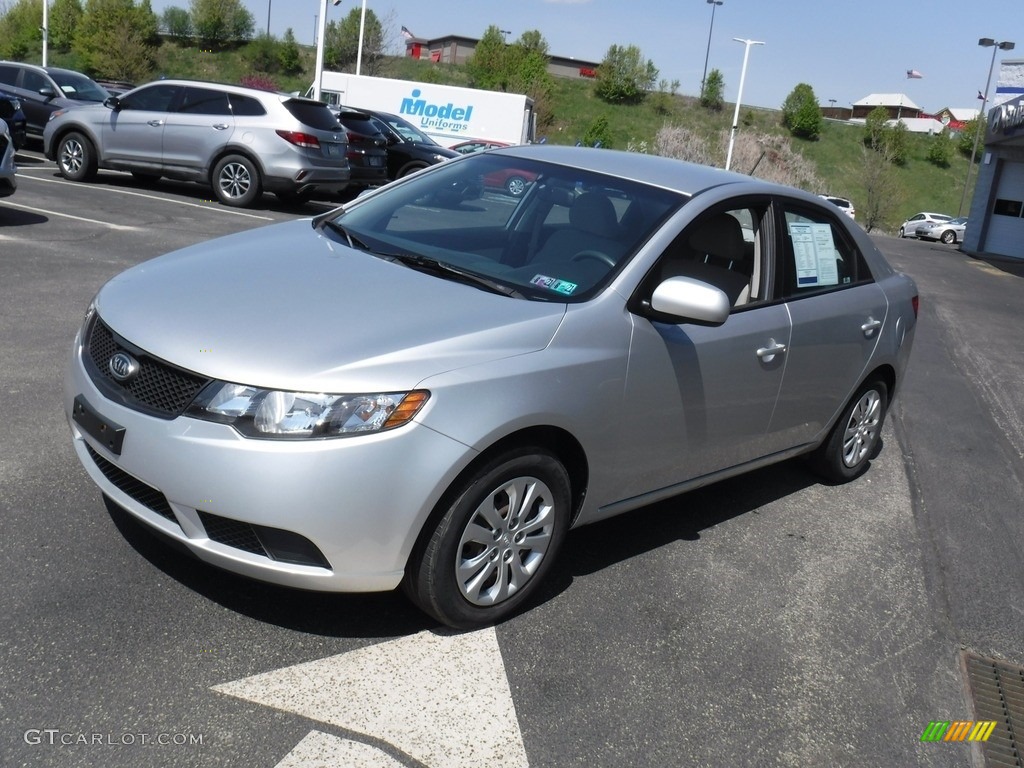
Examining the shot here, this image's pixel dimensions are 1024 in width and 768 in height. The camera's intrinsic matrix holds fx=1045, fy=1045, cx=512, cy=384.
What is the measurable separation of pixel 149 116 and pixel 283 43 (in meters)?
61.2

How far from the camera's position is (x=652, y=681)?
3506 mm

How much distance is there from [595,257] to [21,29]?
81.1m

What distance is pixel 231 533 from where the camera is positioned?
3.21 meters

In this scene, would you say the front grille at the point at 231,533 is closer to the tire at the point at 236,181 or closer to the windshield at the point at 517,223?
the windshield at the point at 517,223

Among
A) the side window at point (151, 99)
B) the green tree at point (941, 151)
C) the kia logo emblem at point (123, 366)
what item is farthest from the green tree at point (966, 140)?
the kia logo emblem at point (123, 366)

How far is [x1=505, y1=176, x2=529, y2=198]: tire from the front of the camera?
15.4ft

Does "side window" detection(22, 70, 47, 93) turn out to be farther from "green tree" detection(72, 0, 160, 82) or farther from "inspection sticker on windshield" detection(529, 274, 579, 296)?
"green tree" detection(72, 0, 160, 82)

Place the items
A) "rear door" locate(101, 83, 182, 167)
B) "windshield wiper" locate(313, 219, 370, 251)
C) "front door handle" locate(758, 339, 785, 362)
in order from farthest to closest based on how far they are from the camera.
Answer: "rear door" locate(101, 83, 182, 167)
"front door handle" locate(758, 339, 785, 362)
"windshield wiper" locate(313, 219, 370, 251)

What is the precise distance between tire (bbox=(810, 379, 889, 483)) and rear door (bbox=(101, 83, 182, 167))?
12.0 meters

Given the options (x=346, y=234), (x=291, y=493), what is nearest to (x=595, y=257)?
(x=346, y=234)

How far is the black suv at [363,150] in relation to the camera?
16948mm

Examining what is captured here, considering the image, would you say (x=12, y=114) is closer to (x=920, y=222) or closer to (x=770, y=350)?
(x=770, y=350)

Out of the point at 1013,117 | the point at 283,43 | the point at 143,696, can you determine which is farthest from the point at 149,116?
the point at 283,43

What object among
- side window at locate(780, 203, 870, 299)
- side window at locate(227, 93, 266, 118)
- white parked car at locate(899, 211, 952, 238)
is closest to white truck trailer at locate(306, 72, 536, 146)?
side window at locate(227, 93, 266, 118)
